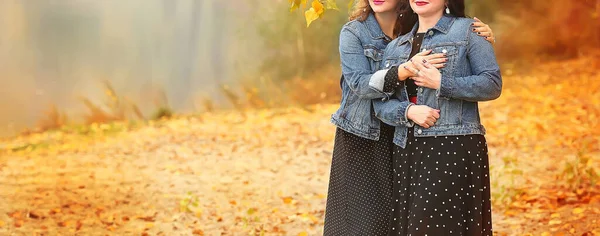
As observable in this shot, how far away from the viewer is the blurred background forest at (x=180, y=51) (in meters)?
7.46

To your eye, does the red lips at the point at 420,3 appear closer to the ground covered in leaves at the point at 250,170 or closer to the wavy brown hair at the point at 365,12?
the wavy brown hair at the point at 365,12

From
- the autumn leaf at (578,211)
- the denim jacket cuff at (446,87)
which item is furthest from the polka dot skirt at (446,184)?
the autumn leaf at (578,211)

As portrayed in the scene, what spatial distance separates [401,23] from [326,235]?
0.84 metres

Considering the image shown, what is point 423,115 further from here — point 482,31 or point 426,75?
point 482,31

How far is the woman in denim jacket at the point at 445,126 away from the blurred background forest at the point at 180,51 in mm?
5595

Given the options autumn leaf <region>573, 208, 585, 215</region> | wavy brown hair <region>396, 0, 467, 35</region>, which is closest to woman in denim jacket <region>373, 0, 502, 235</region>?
wavy brown hair <region>396, 0, 467, 35</region>

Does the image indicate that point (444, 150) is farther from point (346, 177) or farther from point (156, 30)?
point (156, 30)

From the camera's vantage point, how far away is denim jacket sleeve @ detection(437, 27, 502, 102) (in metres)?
2.39

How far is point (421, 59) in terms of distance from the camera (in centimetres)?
244

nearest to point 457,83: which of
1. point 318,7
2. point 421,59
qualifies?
point 421,59

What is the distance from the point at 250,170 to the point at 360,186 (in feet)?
12.5

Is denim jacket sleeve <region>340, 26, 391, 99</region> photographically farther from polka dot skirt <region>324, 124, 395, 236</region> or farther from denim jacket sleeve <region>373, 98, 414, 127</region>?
polka dot skirt <region>324, 124, 395, 236</region>

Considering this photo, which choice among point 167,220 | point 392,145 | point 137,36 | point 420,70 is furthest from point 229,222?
point 137,36

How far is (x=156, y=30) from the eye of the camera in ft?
26.7
